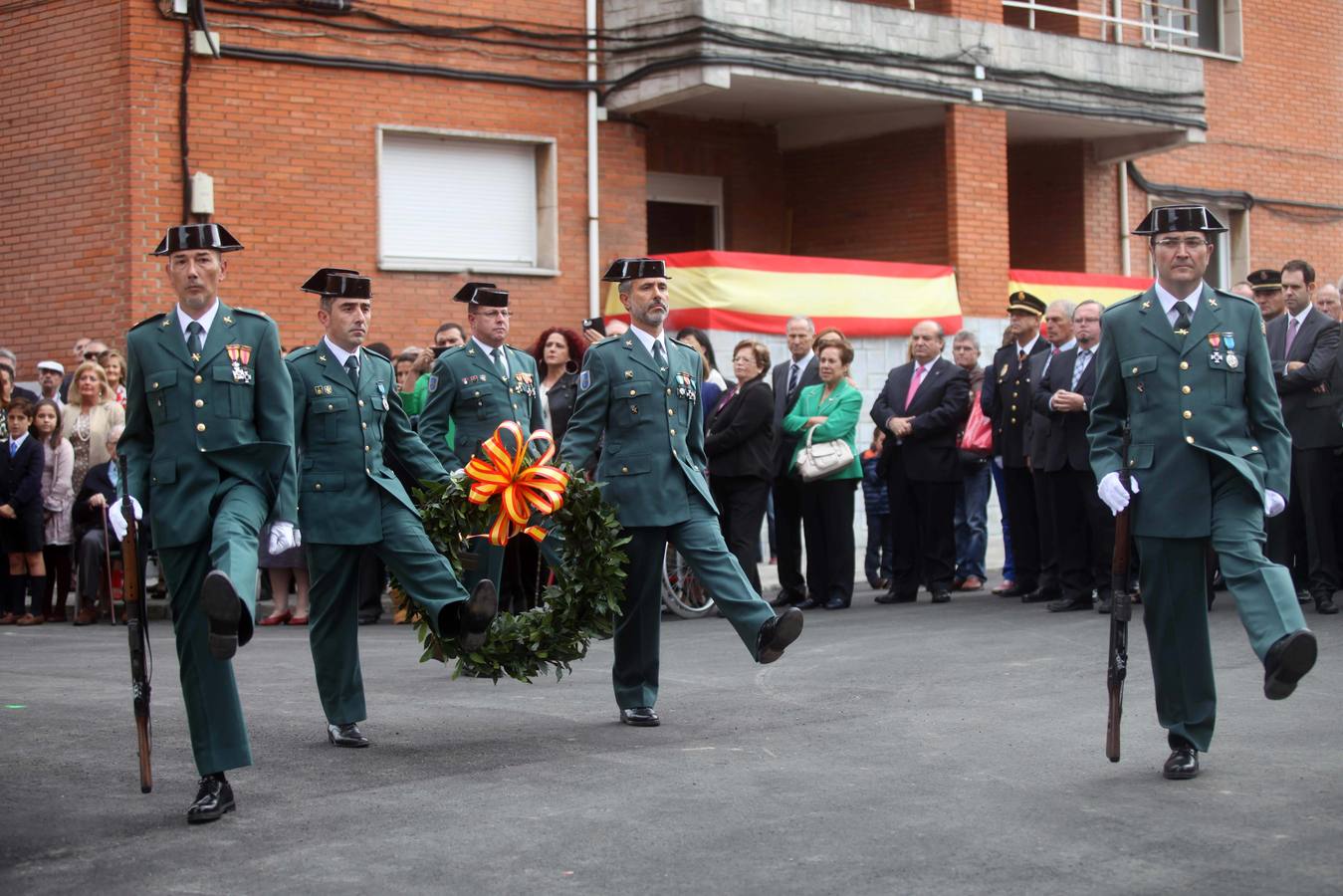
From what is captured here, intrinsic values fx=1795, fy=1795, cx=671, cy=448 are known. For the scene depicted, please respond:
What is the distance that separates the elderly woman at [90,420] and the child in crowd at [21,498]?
0.33 meters

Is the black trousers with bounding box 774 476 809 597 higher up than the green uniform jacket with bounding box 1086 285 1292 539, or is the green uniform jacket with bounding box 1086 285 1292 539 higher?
the green uniform jacket with bounding box 1086 285 1292 539

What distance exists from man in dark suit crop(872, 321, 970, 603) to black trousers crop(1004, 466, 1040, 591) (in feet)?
1.47

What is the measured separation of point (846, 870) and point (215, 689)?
2.56m

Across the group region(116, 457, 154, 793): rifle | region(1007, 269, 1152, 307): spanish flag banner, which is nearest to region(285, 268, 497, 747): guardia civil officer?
region(116, 457, 154, 793): rifle

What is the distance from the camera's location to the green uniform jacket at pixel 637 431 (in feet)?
27.5

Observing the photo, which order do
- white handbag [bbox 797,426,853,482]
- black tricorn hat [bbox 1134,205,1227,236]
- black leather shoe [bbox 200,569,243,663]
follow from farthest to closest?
white handbag [bbox 797,426,853,482], black tricorn hat [bbox 1134,205,1227,236], black leather shoe [bbox 200,569,243,663]

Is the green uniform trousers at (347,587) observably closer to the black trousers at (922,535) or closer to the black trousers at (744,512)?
the black trousers at (744,512)

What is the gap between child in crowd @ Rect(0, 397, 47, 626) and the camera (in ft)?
45.7

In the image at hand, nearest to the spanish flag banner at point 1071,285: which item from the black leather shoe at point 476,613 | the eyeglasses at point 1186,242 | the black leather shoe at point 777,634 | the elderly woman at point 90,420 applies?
the elderly woman at point 90,420

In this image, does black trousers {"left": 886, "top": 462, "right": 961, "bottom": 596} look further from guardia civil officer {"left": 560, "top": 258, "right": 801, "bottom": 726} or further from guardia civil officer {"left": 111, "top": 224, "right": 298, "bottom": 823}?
guardia civil officer {"left": 111, "top": 224, "right": 298, "bottom": 823}

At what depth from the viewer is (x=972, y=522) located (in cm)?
1506

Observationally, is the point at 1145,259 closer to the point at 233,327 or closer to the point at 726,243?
the point at 726,243

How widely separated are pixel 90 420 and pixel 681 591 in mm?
4927

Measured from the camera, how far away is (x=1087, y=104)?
834 inches
